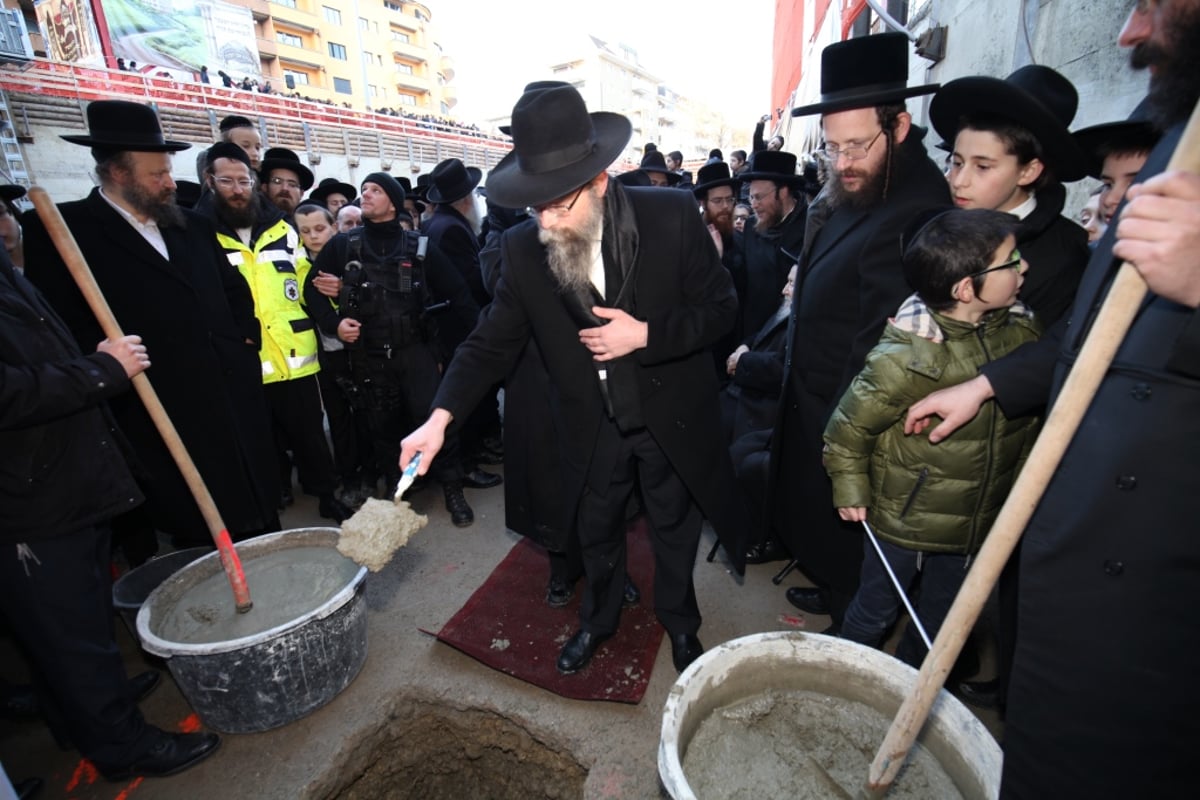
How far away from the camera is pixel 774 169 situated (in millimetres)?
4625

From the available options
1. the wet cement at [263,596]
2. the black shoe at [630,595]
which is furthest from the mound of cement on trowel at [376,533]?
the black shoe at [630,595]

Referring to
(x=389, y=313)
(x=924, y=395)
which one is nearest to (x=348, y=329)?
(x=389, y=313)

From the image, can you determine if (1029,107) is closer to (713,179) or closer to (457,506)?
(713,179)

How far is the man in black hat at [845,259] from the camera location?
212 centimetres

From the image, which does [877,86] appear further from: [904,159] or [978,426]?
[978,426]

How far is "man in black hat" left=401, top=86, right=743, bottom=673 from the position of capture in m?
2.04

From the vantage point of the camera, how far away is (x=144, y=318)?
2902 mm

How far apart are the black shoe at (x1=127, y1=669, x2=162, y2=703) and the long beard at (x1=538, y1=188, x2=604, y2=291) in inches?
107

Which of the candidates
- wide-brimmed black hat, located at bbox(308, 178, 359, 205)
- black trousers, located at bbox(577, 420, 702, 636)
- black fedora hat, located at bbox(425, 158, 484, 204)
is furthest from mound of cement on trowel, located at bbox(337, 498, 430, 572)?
wide-brimmed black hat, located at bbox(308, 178, 359, 205)

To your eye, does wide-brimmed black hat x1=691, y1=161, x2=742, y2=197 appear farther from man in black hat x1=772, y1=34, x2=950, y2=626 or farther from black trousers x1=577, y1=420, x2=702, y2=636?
black trousers x1=577, y1=420, x2=702, y2=636

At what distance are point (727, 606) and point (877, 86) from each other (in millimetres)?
2547

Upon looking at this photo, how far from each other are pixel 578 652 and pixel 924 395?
1.86 metres

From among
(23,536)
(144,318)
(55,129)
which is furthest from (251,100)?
(23,536)

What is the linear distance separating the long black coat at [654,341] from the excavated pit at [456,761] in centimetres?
111
